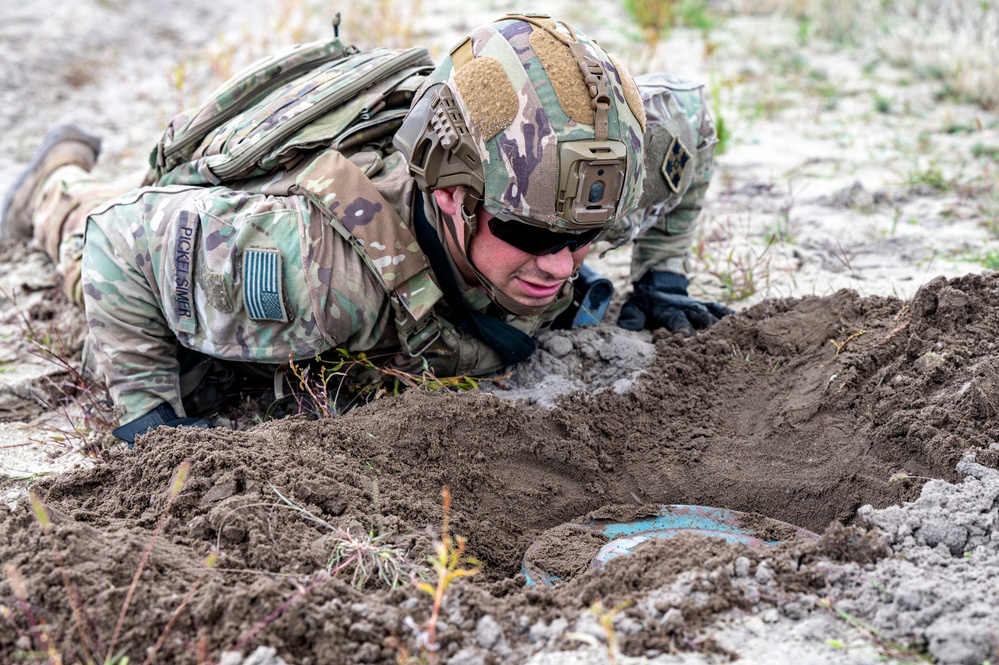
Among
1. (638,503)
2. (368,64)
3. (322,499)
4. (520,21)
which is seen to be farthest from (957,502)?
(368,64)

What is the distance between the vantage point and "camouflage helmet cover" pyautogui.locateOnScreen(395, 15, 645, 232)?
236cm

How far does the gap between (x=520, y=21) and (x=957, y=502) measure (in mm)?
1594

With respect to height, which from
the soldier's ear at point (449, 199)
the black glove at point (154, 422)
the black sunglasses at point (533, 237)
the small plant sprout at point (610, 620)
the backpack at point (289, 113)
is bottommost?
the black glove at point (154, 422)

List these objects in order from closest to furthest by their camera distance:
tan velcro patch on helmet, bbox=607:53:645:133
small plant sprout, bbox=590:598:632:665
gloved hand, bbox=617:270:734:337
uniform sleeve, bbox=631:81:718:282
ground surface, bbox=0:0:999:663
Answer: small plant sprout, bbox=590:598:632:665, ground surface, bbox=0:0:999:663, tan velcro patch on helmet, bbox=607:53:645:133, gloved hand, bbox=617:270:734:337, uniform sleeve, bbox=631:81:718:282

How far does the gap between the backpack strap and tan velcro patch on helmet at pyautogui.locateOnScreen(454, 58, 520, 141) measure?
0.45m

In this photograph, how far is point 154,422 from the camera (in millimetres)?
2936

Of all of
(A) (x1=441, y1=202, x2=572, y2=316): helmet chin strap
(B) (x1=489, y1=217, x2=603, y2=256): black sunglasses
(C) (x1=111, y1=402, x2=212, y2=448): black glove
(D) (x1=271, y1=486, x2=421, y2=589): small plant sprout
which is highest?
(B) (x1=489, y1=217, x2=603, y2=256): black sunglasses

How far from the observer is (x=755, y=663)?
1.70 metres

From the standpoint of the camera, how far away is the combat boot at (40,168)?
4.32 m

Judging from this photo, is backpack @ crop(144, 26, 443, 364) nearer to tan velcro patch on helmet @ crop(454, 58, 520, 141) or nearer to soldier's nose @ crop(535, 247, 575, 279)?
soldier's nose @ crop(535, 247, 575, 279)

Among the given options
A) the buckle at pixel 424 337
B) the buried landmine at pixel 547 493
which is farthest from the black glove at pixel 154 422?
the buckle at pixel 424 337

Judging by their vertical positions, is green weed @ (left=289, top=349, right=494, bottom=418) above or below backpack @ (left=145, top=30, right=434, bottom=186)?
below

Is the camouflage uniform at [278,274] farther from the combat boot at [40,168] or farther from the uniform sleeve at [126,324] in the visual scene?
the combat boot at [40,168]

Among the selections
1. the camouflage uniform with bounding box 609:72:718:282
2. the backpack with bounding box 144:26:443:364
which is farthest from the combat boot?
the camouflage uniform with bounding box 609:72:718:282
